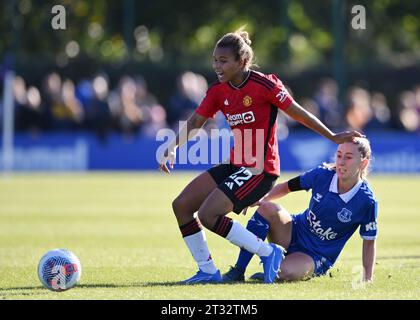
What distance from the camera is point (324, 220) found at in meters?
9.59

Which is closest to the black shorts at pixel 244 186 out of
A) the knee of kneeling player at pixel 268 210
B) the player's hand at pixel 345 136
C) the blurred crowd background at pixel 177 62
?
the knee of kneeling player at pixel 268 210

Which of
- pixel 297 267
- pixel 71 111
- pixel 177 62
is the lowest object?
pixel 297 267


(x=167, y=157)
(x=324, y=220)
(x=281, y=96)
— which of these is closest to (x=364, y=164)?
(x=324, y=220)

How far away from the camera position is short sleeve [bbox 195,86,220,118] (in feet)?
31.9

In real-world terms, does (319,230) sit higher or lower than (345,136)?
lower

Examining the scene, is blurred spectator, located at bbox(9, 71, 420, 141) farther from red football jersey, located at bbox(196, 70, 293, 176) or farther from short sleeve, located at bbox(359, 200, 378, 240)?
short sleeve, located at bbox(359, 200, 378, 240)

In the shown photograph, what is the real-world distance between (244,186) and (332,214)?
888 mm

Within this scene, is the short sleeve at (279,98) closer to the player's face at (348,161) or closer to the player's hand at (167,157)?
the player's face at (348,161)

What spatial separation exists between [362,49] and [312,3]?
15.2ft

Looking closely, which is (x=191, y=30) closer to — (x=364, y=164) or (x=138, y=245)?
(x=138, y=245)

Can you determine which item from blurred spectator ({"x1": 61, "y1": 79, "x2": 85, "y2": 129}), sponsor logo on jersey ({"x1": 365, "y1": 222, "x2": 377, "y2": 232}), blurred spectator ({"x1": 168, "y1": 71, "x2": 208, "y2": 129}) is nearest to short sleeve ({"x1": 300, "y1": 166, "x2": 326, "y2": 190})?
sponsor logo on jersey ({"x1": 365, "y1": 222, "x2": 377, "y2": 232})

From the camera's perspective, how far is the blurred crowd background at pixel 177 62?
93.5 ft
